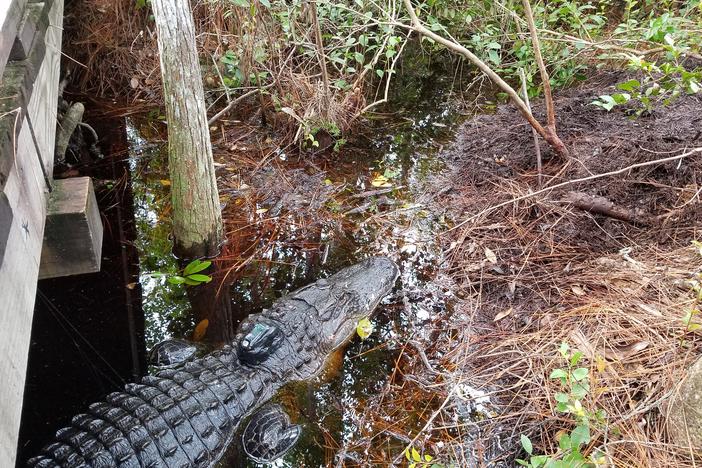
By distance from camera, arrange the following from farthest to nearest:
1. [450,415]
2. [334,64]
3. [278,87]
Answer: [334,64] < [278,87] < [450,415]

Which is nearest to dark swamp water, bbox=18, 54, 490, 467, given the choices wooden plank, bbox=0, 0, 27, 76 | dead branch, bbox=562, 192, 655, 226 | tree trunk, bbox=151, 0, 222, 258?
tree trunk, bbox=151, 0, 222, 258

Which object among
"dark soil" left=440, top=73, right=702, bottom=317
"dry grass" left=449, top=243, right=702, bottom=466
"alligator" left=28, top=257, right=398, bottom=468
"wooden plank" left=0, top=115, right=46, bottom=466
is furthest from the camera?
"dark soil" left=440, top=73, right=702, bottom=317

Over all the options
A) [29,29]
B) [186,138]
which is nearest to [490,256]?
[186,138]

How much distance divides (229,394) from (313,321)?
0.77 metres

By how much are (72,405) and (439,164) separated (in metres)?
3.32

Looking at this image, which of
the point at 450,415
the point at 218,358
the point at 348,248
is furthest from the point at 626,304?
the point at 218,358

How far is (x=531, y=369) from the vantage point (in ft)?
9.24

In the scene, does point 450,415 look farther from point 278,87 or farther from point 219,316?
point 278,87

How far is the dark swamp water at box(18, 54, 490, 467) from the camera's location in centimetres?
287

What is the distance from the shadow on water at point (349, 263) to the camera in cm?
290

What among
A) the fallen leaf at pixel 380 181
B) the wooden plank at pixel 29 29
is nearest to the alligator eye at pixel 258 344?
the wooden plank at pixel 29 29

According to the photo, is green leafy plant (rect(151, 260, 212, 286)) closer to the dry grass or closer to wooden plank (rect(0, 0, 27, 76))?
the dry grass

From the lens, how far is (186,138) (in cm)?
325

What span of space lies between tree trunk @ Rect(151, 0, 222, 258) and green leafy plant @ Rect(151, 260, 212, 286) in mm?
112
